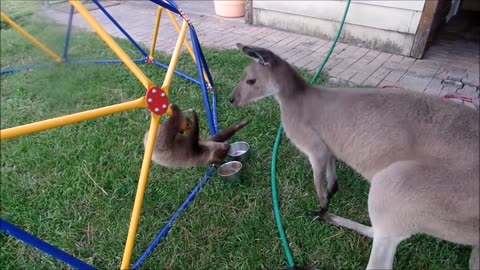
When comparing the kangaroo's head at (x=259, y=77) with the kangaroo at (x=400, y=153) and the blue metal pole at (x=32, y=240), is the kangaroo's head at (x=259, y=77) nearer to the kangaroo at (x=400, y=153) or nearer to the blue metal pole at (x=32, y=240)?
the kangaroo at (x=400, y=153)

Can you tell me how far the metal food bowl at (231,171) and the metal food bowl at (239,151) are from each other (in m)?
0.10

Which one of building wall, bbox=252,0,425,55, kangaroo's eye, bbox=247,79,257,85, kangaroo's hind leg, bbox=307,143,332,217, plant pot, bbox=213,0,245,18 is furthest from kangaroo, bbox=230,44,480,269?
plant pot, bbox=213,0,245,18

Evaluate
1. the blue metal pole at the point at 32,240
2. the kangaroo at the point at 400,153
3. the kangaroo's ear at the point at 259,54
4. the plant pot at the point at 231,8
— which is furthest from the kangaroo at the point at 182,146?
the plant pot at the point at 231,8

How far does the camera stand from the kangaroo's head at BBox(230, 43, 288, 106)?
2.74 m

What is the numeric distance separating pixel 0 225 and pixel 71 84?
42.5 inches

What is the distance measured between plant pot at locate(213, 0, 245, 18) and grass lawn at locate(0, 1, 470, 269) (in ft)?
14.6

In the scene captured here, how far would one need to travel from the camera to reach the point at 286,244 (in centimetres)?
266

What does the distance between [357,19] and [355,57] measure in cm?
78

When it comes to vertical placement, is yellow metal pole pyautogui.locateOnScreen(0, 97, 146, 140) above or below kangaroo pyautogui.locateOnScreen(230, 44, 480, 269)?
above

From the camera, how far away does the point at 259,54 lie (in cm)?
270

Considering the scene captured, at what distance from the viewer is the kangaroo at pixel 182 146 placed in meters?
2.93

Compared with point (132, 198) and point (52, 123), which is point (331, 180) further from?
point (52, 123)

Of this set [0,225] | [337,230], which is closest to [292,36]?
[337,230]

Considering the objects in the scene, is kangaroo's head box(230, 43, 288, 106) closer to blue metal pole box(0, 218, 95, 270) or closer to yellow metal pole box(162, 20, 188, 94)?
yellow metal pole box(162, 20, 188, 94)
